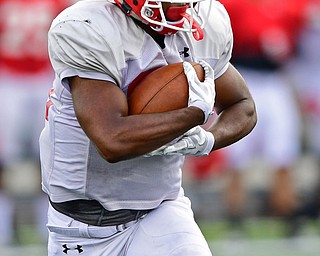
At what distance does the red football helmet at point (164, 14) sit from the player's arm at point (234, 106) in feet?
1.28

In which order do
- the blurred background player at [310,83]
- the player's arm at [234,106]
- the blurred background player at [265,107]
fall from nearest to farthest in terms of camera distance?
the player's arm at [234,106] → the blurred background player at [265,107] → the blurred background player at [310,83]

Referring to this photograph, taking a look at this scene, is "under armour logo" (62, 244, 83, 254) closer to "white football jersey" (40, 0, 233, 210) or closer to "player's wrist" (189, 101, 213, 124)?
"white football jersey" (40, 0, 233, 210)

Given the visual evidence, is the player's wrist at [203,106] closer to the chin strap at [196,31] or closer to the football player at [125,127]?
the football player at [125,127]

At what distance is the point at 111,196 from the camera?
3352mm

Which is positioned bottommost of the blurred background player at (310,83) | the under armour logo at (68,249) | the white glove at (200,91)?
the blurred background player at (310,83)

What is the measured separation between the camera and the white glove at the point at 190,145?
3.12 meters

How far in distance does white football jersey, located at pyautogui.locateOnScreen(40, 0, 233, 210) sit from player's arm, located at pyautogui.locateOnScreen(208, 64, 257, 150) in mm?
126

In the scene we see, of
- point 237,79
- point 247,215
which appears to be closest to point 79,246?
point 237,79

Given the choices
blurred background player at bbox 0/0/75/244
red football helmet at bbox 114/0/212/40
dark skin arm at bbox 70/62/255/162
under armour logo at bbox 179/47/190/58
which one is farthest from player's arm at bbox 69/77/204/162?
blurred background player at bbox 0/0/75/244

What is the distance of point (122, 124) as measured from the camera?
3.05m

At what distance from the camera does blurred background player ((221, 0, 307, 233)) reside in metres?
7.41

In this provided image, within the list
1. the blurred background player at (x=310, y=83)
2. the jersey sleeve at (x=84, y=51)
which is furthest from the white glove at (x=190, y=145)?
the blurred background player at (x=310, y=83)

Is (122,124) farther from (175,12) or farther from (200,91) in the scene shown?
(175,12)

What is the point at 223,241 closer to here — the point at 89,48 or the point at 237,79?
the point at 237,79
